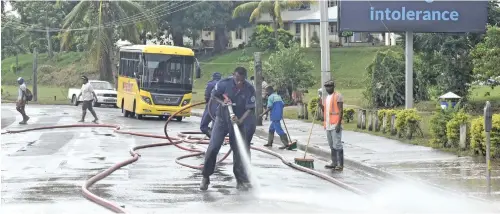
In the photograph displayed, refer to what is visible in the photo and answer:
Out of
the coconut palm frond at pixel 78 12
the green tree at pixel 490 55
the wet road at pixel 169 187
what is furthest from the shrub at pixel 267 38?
the wet road at pixel 169 187

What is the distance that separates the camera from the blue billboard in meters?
28.7

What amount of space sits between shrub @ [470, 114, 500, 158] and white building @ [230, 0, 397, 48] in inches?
1749

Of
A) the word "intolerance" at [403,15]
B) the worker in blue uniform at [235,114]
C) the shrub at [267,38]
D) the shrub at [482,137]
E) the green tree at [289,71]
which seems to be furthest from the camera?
the shrub at [267,38]

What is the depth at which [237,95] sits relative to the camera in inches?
551

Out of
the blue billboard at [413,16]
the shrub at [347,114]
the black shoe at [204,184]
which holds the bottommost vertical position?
the black shoe at [204,184]

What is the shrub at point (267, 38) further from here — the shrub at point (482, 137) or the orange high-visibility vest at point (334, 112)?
the orange high-visibility vest at point (334, 112)

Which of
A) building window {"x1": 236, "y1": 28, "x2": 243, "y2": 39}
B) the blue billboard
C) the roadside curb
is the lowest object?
the roadside curb

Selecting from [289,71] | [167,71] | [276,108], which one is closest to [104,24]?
[289,71]

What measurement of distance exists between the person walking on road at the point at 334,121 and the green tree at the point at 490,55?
41.8 feet

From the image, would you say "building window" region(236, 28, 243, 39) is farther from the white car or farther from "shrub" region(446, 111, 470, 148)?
"shrub" region(446, 111, 470, 148)

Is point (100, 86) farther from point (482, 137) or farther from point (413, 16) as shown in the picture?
point (482, 137)

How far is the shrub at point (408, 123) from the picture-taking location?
76.4 feet

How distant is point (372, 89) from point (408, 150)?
53.8 ft

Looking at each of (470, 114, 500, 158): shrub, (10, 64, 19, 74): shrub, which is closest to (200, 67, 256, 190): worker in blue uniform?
(470, 114, 500, 158): shrub
